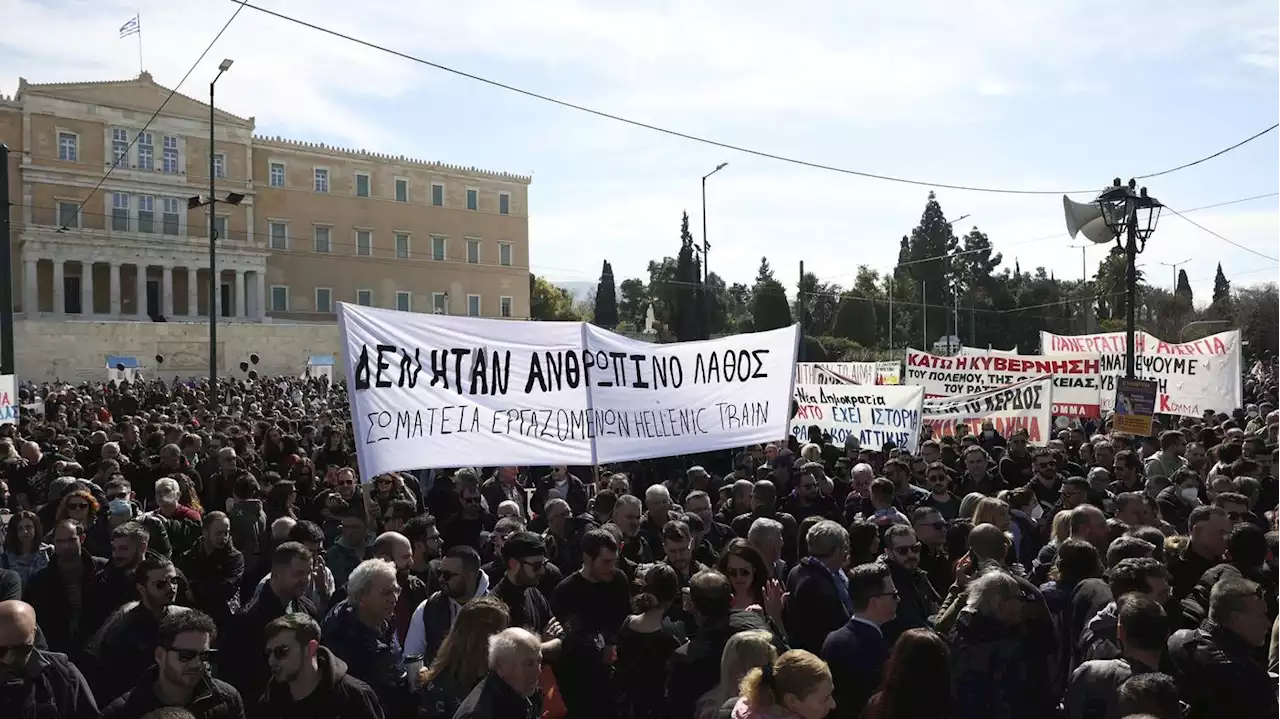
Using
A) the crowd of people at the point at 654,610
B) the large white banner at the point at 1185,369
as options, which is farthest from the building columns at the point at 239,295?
the crowd of people at the point at 654,610

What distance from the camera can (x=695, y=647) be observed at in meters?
4.41

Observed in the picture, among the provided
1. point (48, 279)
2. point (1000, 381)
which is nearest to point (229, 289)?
point (48, 279)

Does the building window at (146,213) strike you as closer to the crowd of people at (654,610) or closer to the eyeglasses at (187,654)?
the crowd of people at (654,610)

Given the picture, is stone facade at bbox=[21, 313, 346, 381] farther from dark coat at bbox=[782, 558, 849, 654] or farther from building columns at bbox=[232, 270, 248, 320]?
dark coat at bbox=[782, 558, 849, 654]

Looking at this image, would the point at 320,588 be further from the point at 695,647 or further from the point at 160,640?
the point at 695,647

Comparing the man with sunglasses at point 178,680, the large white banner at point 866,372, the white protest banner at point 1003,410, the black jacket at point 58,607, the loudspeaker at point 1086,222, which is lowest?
the black jacket at point 58,607

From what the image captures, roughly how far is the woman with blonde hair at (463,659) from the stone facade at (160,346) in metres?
47.2

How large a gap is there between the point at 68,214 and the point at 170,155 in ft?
21.2

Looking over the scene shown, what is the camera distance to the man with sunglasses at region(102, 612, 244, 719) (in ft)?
12.4

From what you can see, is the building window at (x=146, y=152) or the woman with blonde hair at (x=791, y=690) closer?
the woman with blonde hair at (x=791, y=690)

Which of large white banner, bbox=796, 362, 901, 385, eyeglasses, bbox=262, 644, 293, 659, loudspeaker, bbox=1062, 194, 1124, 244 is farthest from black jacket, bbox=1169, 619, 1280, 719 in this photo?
large white banner, bbox=796, 362, 901, 385

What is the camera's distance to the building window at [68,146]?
188 feet

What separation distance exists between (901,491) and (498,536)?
3.87 metres

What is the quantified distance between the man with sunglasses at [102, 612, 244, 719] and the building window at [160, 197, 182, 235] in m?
62.6
